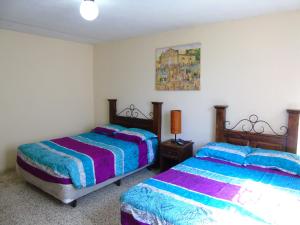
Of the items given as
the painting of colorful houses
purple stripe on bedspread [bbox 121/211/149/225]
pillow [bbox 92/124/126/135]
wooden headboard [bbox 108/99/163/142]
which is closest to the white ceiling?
the painting of colorful houses

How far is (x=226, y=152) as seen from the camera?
2.62 meters

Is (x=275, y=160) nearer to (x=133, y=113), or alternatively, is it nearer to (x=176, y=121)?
(x=176, y=121)

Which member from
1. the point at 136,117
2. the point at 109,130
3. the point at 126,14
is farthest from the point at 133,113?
the point at 126,14

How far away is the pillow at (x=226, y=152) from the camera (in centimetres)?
253

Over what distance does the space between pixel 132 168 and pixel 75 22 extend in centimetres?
223

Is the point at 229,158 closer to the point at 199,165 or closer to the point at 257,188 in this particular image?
the point at 199,165

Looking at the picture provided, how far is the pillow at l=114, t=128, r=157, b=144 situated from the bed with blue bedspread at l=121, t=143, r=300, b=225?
1043mm

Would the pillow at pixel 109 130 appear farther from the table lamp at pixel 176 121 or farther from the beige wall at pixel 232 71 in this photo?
the table lamp at pixel 176 121

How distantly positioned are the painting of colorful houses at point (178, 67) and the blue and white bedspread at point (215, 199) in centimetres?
155

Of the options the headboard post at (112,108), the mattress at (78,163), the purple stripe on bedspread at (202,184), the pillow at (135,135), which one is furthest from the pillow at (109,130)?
the purple stripe on bedspread at (202,184)

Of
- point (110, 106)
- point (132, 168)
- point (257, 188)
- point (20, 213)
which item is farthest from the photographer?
point (110, 106)

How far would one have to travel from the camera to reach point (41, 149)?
296 cm

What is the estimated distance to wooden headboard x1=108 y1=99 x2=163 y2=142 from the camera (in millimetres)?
3679

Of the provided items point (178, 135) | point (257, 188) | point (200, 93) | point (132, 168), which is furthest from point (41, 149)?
point (257, 188)
